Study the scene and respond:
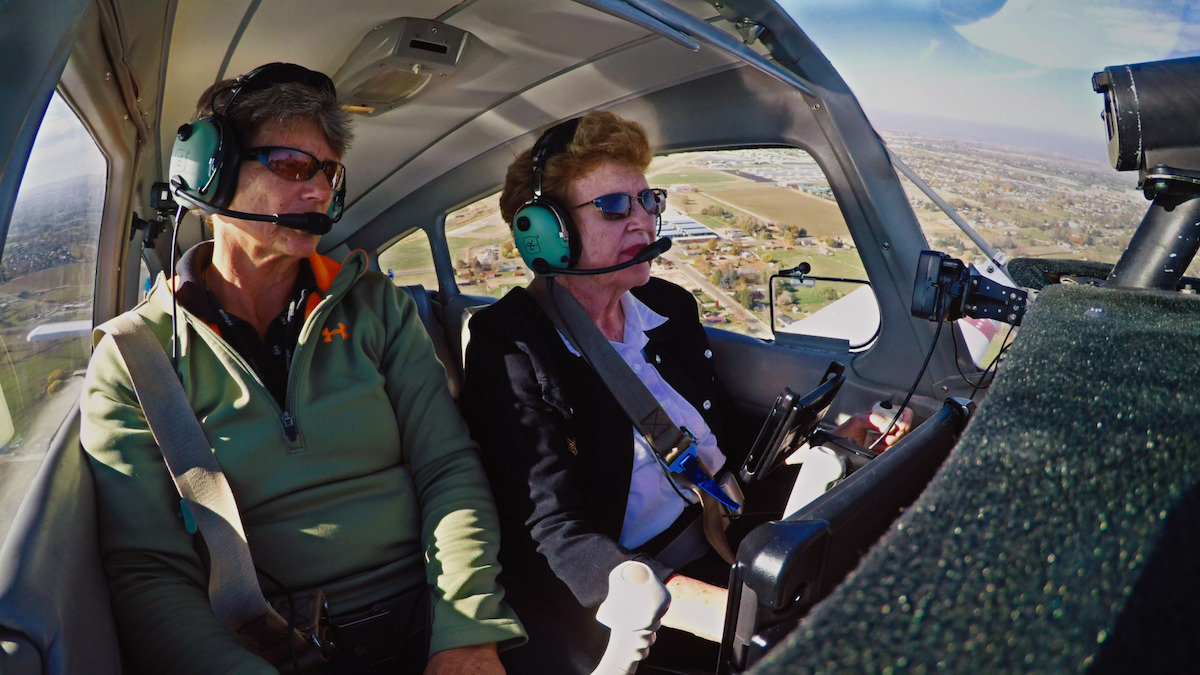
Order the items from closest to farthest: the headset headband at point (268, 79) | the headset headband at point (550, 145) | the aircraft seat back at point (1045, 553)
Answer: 1. the aircraft seat back at point (1045, 553)
2. the headset headband at point (268, 79)
3. the headset headband at point (550, 145)

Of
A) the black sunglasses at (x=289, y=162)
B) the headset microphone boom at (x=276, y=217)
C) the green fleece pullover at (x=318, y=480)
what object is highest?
the black sunglasses at (x=289, y=162)

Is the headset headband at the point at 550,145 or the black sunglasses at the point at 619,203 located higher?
the headset headband at the point at 550,145

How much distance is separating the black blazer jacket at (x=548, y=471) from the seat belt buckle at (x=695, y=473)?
0.42 feet

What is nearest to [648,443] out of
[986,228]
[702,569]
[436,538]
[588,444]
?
[588,444]

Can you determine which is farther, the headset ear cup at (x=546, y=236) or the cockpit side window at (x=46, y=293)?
the headset ear cup at (x=546, y=236)

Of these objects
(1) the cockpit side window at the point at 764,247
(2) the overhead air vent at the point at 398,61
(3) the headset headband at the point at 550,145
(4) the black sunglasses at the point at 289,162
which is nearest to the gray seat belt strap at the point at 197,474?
(4) the black sunglasses at the point at 289,162

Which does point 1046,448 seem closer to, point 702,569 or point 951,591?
point 951,591

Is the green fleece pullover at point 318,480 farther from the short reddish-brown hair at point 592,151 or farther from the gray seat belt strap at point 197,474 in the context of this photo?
the short reddish-brown hair at point 592,151

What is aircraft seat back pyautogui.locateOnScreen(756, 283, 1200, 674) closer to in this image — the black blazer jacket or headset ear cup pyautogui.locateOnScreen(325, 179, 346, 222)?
the black blazer jacket

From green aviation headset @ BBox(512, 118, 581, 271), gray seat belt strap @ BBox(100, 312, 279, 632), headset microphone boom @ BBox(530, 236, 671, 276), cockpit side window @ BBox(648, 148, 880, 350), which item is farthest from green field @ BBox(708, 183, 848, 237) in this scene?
gray seat belt strap @ BBox(100, 312, 279, 632)

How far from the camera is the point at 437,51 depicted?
2424 millimetres

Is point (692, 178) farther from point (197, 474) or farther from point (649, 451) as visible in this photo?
point (197, 474)

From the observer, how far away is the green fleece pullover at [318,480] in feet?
4.76

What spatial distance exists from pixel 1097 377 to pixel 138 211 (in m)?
2.65
